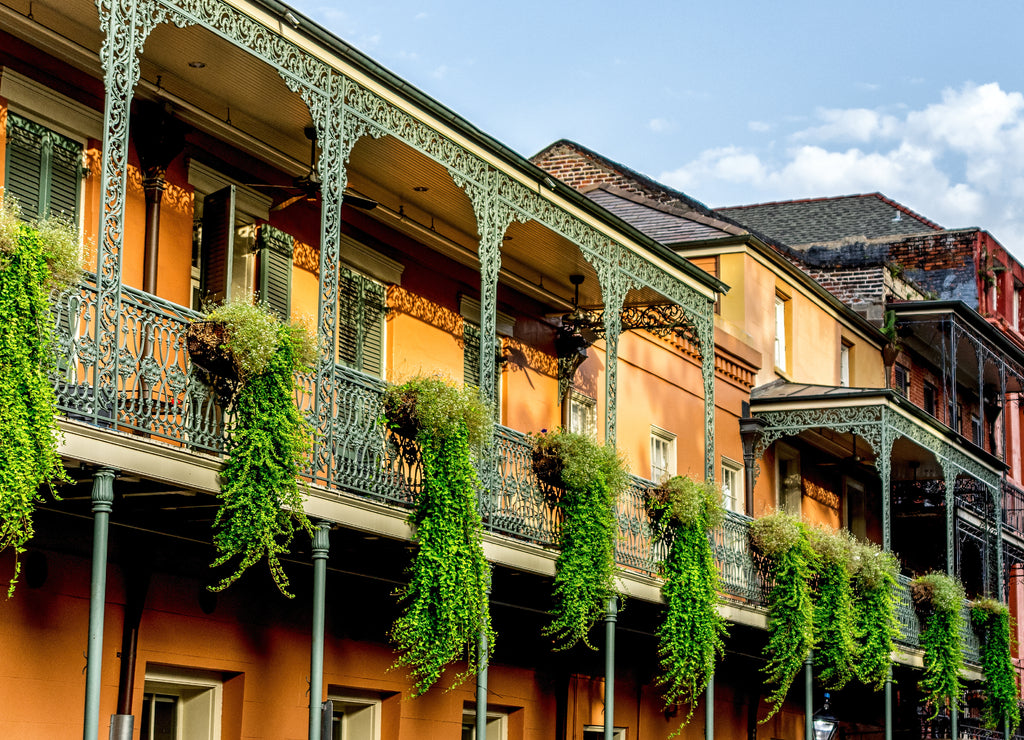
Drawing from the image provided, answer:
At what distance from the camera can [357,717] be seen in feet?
48.0

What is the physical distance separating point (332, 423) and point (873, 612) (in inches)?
412

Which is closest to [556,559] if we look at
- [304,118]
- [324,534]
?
[324,534]

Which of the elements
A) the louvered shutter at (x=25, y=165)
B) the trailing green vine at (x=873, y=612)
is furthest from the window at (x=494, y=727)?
the louvered shutter at (x=25, y=165)

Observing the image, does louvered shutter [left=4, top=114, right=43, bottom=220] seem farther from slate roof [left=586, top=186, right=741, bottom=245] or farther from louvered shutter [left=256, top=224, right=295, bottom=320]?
slate roof [left=586, top=186, right=741, bottom=245]

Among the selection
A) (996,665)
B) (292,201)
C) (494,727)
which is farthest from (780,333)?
(292,201)

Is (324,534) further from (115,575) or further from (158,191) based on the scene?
(158,191)

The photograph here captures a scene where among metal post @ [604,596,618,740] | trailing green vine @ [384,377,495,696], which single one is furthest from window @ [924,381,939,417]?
trailing green vine @ [384,377,495,696]

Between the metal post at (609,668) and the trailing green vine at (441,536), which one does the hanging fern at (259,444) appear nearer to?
the trailing green vine at (441,536)

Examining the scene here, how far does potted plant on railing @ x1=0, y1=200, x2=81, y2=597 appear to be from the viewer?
28.5 ft

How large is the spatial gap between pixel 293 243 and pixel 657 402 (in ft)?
25.1

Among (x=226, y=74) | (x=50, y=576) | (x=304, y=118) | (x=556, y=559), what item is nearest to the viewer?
(x=50, y=576)

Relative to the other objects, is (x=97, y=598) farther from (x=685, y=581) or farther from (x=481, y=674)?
(x=685, y=581)

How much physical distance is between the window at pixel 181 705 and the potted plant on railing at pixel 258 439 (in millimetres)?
2239

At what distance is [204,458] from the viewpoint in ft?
34.1
